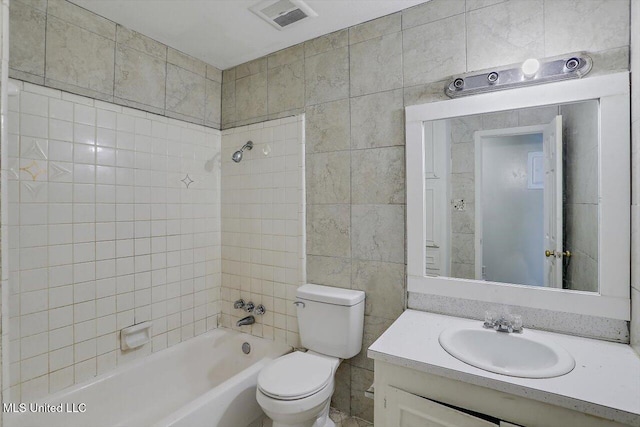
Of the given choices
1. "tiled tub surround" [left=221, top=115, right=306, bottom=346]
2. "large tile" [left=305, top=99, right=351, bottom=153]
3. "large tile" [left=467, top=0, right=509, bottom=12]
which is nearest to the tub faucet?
"tiled tub surround" [left=221, top=115, right=306, bottom=346]

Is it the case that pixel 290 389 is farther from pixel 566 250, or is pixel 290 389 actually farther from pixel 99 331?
pixel 566 250

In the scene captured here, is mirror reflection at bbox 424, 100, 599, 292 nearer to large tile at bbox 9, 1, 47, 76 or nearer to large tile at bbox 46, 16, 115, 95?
large tile at bbox 46, 16, 115, 95

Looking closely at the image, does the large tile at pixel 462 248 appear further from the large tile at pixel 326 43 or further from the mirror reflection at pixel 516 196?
the large tile at pixel 326 43

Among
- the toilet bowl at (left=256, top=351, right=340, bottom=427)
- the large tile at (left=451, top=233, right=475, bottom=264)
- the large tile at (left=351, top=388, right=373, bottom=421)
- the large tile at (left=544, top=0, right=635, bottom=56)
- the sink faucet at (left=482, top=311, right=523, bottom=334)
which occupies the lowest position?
the large tile at (left=351, top=388, right=373, bottom=421)

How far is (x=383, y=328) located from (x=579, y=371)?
90cm

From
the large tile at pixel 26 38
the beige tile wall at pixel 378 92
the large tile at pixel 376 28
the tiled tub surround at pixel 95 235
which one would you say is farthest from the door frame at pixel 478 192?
the large tile at pixel 26 38

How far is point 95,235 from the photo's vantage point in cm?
176

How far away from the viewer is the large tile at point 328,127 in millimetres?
1905

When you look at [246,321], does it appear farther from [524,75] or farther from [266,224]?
[524,75]

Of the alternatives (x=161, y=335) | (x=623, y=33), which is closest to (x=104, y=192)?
(x=161, y=335)

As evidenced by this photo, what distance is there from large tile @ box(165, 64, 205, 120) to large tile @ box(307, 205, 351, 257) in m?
1.13

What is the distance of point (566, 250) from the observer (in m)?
1.37

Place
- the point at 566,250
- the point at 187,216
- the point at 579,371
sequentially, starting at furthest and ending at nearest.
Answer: the point at 187,216
the point at 566,250
the point at 579,371

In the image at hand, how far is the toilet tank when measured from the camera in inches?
69.1
